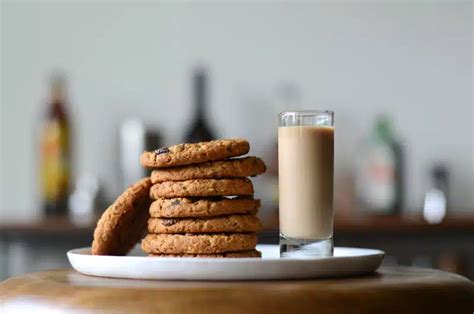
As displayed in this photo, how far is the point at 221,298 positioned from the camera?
753mm

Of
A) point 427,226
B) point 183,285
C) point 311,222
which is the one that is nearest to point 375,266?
point 311,222

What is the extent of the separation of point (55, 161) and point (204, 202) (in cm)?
192

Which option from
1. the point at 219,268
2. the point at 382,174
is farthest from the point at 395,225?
the point at 219,268

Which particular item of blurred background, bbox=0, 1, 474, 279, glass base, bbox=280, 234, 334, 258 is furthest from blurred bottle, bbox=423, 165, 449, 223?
glass base, bbox=280, 234, 334, 258

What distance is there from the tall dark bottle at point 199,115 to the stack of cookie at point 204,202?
5.96 ft

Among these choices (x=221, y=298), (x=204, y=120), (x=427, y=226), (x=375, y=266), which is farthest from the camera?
(x=204, y=120)

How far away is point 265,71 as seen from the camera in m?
3.00

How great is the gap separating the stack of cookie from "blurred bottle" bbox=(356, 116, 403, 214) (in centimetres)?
184

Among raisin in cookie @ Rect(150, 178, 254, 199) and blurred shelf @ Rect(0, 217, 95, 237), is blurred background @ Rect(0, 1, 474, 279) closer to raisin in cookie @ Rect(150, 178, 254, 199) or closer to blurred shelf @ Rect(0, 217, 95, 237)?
blurred shelf @ Rect(0, 217, 95, 237)

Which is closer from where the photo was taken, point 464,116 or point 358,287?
point 358,287

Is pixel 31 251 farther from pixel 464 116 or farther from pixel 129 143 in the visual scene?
pixel 464 116

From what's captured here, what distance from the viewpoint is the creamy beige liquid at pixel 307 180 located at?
104cm

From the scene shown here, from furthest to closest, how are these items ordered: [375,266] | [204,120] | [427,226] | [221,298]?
[204,120]
[427,226]
[375,266]
[221,298]

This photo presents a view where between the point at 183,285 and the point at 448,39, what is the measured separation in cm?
238
